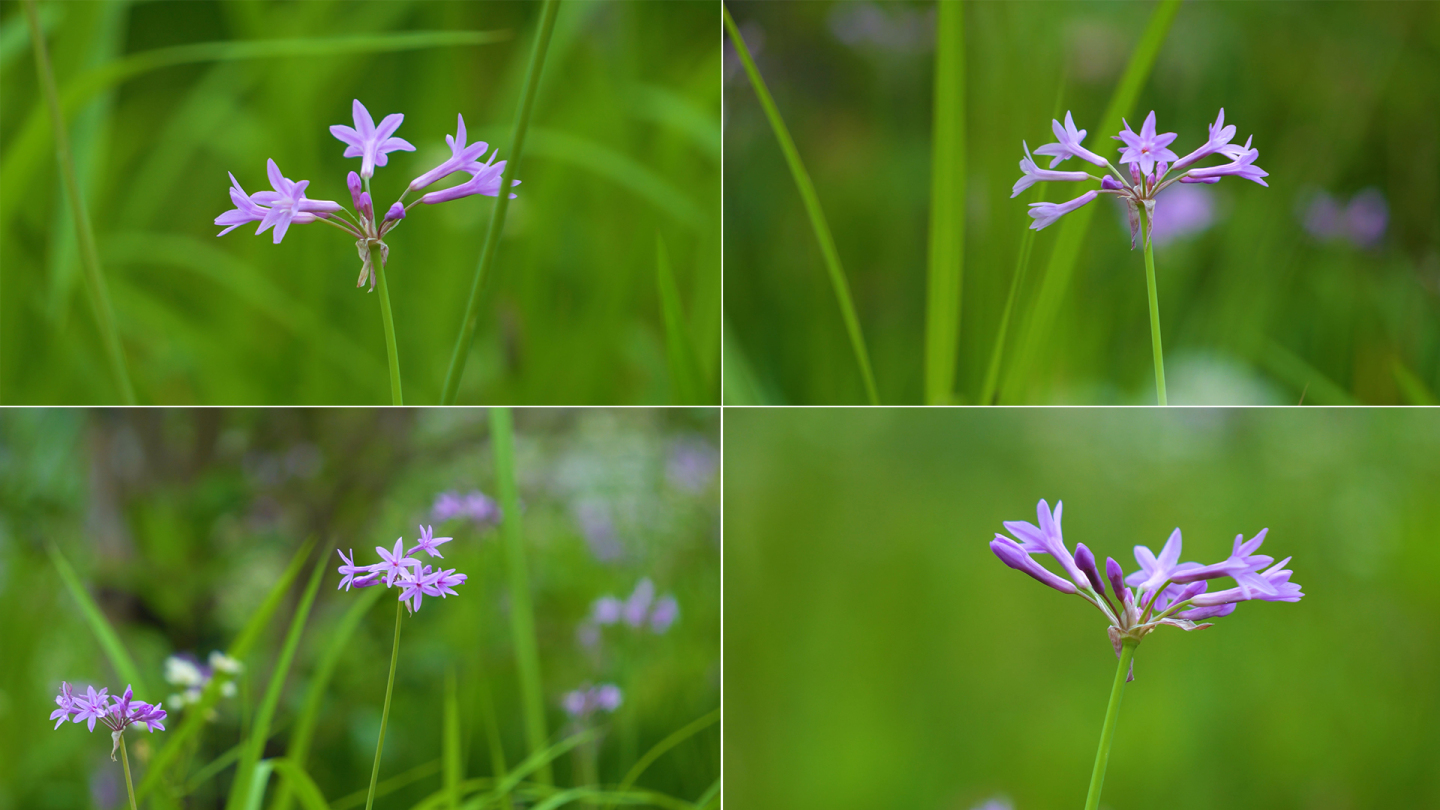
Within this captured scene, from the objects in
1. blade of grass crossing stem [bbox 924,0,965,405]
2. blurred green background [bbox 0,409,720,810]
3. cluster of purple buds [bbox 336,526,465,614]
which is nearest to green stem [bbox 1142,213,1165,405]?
blade of grass crossing stem [bbox 924,0,965,405]

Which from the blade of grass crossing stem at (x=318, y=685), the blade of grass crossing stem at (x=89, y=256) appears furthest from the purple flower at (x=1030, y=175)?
the blade of grass crossing stem at (x=89, y=256)

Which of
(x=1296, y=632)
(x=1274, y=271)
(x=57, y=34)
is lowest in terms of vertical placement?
(x=1296, y=632)

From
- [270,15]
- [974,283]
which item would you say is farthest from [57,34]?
[974,283]

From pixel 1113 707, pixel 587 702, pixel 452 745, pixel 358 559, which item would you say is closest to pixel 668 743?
pixel 587 702

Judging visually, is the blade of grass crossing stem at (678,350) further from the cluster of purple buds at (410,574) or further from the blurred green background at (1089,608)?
the cluster of purple buds at (410,574)

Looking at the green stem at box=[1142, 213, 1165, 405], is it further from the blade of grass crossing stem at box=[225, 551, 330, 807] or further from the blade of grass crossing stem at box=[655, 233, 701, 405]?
the blade of grass crossing stem at box=[225, 551, 330, 807]

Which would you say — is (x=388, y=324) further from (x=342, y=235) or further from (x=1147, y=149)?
(x=1147, y=149)

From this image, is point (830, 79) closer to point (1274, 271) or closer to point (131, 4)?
point (1274, 271)

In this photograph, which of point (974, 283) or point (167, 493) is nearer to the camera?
point (974, 283)
